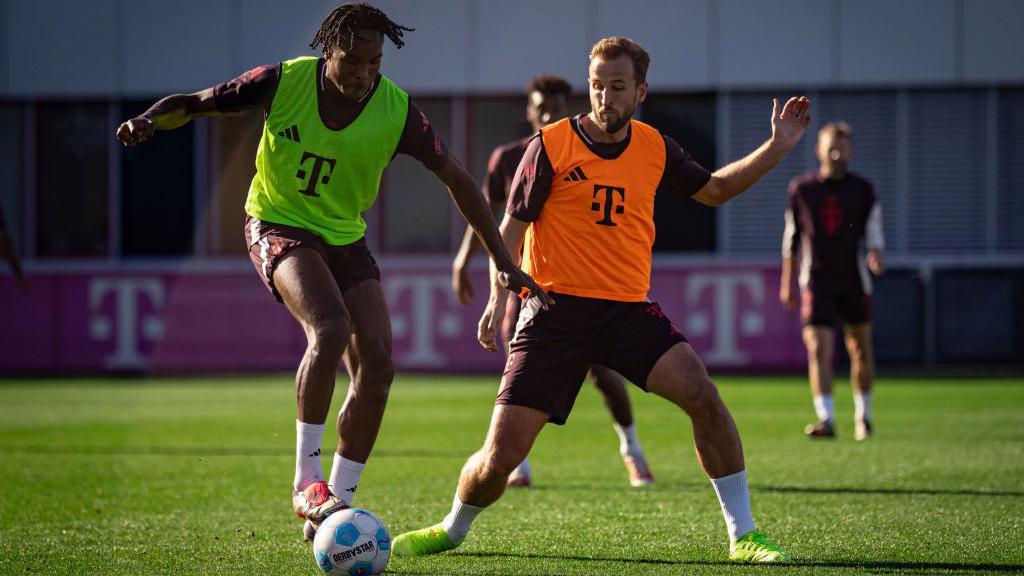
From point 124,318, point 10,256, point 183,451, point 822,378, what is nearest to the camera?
point 183,451

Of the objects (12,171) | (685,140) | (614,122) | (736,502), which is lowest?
(736,502)

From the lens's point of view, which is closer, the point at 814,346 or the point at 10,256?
the point at 814,346

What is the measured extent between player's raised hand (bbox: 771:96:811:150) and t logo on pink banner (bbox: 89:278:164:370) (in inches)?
682

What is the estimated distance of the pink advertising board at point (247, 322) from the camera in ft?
70.2

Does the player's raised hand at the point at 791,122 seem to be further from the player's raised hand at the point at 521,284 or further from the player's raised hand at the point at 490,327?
the player's raised hand at the point at 490,327

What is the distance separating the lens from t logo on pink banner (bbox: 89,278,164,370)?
2203 centimetres

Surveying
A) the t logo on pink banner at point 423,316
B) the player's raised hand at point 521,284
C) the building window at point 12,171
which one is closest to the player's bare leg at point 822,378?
the player's raised hand at point 521,284

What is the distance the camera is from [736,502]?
18.9 ft

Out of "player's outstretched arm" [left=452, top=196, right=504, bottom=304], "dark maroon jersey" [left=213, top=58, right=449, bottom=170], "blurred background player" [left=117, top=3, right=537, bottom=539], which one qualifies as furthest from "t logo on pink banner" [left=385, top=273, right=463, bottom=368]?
"dark maroon jersey" [left=213, top=58, right=449, bottom=170]

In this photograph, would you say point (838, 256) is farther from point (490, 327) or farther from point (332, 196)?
point (490, 327)

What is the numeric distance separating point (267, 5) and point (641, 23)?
6.27m

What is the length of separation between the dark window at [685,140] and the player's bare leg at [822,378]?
40.9ft

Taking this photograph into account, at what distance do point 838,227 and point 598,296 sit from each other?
6.48m

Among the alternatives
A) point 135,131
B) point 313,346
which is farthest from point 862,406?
point 135,131
